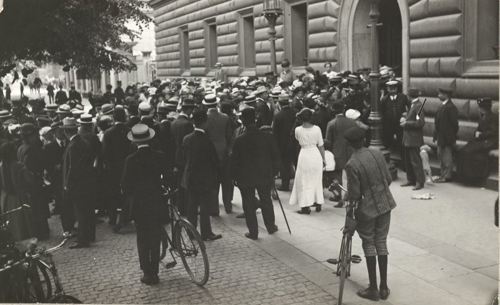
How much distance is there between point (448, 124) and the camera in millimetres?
11375

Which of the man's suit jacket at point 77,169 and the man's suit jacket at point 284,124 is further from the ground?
the man's suit jacket at point 284,124

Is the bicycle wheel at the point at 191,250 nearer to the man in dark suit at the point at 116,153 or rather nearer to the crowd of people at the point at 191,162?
the crowd of people at the point at 191,162

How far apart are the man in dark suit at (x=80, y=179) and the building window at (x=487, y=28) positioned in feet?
23.7

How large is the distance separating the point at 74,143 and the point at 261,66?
13.0 m

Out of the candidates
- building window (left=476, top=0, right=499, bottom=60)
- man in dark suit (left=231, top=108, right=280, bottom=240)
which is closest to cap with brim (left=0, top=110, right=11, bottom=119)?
man in dark suit (left=231, top=108, right=280, bottom=240)

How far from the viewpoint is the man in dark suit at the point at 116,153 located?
375 inches

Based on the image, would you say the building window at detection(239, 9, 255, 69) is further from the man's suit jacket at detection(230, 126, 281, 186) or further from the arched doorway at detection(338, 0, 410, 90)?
the man's suit jacket at detection(230, 126, 281, 186)

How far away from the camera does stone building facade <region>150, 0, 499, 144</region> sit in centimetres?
1140

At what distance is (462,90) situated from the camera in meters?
11.8

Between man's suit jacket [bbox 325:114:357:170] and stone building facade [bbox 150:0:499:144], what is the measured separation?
9.34ft

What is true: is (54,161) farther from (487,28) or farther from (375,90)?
(487,28)

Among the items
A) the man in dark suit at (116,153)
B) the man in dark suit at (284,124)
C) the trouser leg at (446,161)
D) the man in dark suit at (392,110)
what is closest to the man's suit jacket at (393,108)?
the man in dark suit at (392,110)

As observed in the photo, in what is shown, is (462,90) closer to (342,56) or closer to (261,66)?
(342,56)

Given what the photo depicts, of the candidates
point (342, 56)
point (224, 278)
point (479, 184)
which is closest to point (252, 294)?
point (224, 278)
